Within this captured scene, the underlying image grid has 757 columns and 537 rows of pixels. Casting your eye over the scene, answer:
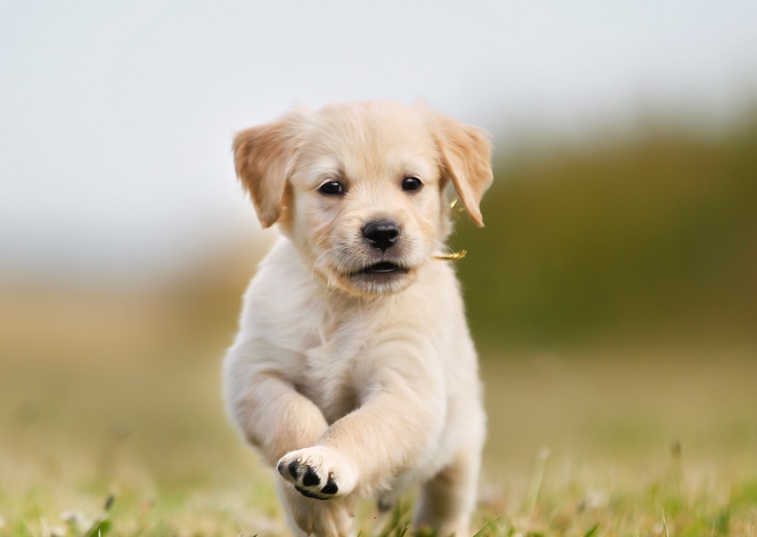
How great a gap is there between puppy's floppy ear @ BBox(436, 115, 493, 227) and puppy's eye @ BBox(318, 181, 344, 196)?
19.6 inches

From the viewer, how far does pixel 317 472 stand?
3002 millimetres

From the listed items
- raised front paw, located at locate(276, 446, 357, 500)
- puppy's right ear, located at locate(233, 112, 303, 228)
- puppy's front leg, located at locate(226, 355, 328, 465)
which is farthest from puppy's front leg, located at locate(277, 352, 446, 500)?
puppy's right ear, located at locate(233, 112, 303, 228)

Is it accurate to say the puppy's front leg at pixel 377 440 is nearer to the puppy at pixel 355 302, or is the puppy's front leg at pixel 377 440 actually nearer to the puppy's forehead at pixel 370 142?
the puppy at pixel 355 302

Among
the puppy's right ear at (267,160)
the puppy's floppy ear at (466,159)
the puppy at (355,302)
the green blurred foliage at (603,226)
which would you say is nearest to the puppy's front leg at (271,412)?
the puppy at (355,302)

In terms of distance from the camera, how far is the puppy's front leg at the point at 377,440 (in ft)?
9.95

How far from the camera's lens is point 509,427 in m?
11.0

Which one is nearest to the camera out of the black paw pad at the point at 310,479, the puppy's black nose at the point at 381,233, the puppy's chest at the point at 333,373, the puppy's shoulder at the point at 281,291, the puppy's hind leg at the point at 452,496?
the black paw pad at the point at 310,479

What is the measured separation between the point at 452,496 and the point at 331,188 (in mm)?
1664

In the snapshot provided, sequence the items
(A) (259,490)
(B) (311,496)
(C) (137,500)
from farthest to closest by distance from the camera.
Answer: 1. (A) (259,490)
2. (C) (137,500)
3. (B) (311,496)

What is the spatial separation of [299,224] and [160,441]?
12.7ft

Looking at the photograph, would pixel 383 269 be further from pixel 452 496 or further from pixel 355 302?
Result: pixel 452 496

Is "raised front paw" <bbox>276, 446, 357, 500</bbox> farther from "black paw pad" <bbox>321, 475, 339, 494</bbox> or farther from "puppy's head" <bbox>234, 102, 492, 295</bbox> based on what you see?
"puppy's head" <bbox>234, 102, 492, 295</bbox>

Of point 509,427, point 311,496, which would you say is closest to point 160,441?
point 311,496

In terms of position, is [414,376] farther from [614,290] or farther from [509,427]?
[614,290]
